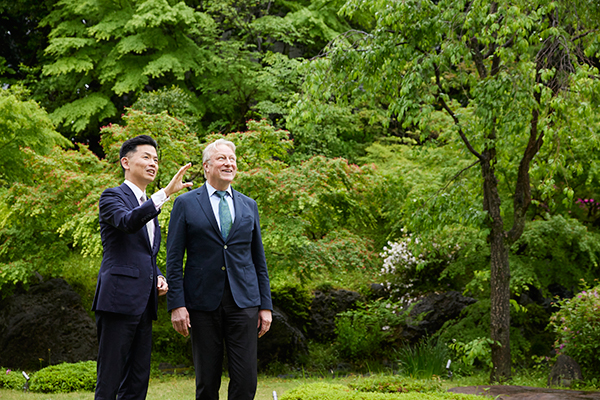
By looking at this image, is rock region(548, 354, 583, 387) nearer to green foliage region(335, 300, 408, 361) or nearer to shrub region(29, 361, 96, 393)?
green foliage region(335, 300, 408, 361)

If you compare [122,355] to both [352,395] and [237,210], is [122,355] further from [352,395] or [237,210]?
[352,395]

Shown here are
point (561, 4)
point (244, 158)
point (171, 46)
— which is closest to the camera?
point (561, 4)

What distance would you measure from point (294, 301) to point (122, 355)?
23.0 ft

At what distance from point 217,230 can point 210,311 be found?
0.48 meters

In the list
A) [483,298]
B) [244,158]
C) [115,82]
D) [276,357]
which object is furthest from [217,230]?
[115,82]

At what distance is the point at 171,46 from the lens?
12.9 m

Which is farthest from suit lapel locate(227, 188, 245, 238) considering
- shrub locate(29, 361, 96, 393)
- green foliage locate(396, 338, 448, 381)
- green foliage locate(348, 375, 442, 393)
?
green foliage locate(396, 338, 448, 381)

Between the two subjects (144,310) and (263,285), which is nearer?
(144,310)

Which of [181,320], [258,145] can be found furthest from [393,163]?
[181,320]

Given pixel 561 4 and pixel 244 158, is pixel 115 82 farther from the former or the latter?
pixel 561 4

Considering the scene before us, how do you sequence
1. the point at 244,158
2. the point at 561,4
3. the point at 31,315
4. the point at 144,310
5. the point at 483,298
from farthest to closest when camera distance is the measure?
the point at 483,298
the point at 31,315
the point at 244,158
the point at 561,4
the point at 144,310

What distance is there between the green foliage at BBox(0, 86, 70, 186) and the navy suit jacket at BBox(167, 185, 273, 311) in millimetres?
5318

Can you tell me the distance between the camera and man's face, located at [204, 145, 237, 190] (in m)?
3.15

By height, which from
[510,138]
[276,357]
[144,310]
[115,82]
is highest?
[115,82]
